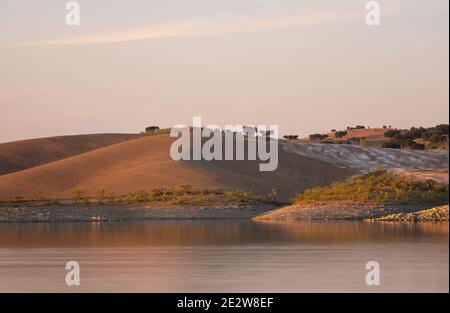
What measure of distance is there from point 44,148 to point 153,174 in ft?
121

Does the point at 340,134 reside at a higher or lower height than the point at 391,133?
higher

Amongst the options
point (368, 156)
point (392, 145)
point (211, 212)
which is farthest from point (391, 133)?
point (211, 212)

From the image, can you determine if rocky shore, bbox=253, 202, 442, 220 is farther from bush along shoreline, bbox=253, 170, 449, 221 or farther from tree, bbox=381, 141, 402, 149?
tree, bbox=381, 141, 402, 149

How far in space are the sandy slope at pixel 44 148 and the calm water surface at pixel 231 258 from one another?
6188 centimetres

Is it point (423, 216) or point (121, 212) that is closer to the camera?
point (423, 216)

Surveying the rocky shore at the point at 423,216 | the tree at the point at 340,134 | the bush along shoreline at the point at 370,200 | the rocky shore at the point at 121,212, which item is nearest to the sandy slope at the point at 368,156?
the bush along shoreline at the point at 370,200

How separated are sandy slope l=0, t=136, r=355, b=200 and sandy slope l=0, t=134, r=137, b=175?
1275cm

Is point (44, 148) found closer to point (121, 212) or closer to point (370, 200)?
point (121, 212)

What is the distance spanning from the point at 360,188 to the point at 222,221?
10187 mm

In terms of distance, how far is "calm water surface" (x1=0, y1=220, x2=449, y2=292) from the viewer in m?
25.9

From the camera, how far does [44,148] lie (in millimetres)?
120250

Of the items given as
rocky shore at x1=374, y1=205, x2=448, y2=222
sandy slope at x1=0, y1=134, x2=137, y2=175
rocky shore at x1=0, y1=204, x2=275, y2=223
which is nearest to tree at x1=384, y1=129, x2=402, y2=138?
sandy slope at x1=0, y1=134, x2=137, y2=175

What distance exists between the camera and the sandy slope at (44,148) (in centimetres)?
11144
